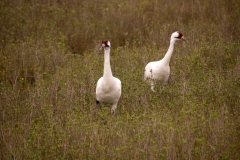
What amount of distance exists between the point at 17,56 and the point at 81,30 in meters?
2.66

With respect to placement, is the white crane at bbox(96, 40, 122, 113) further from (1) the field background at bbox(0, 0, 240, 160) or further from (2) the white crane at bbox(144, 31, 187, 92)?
(2) the white crane at bbox(144, 31, 187, 92)

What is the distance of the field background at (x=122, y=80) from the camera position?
507 cm

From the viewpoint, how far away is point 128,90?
7125mm

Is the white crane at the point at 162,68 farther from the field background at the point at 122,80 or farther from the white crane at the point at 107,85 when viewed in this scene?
the white crane at the point at 107,85

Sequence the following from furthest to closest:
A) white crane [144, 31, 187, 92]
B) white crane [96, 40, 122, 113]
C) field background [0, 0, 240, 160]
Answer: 1. white crane [144, 31, 187, 92]
2. white crane [96, 40, 122, 113]
3. field background [0, 0, 240, 160]

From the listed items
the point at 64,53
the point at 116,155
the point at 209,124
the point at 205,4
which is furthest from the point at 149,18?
the point at 116,155

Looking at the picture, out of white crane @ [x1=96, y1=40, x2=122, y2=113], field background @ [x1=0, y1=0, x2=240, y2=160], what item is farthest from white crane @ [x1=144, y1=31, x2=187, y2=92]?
white crane @ [x1=96, y1=40, x2=122, y2=113]

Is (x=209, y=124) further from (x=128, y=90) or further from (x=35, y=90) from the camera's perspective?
(x=35, y=90)

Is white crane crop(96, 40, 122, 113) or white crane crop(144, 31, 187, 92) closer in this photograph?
white crane crop(96, 40, 122, 113)

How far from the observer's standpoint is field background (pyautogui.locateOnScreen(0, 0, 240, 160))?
5070 millimetres

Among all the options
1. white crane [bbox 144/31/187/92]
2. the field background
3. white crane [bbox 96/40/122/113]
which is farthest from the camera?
white crane [bbox 144/31/187/92]

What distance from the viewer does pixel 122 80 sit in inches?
303

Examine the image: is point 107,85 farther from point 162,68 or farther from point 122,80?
point 162,68

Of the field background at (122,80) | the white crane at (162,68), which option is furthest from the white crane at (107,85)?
the white crane at (162,68)
